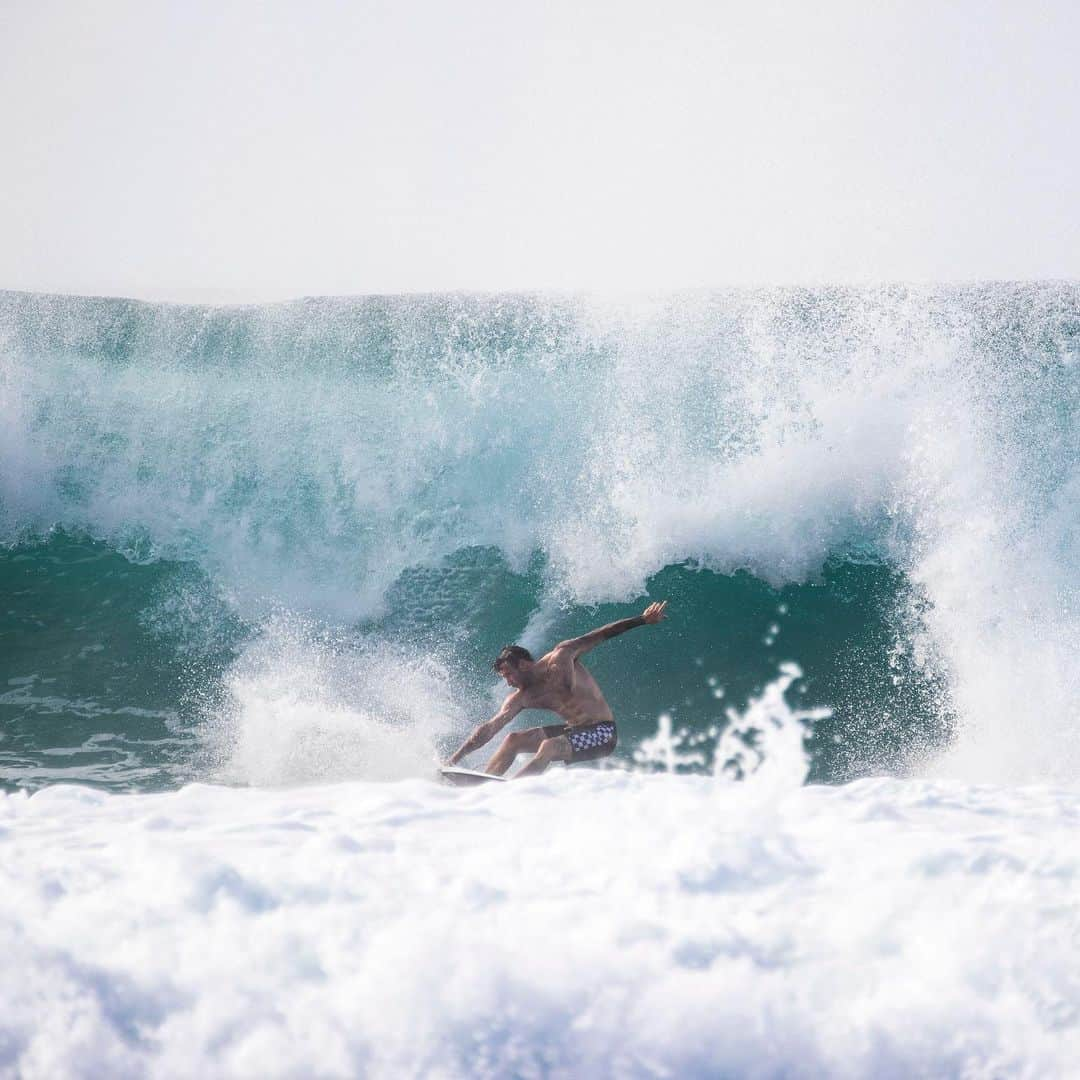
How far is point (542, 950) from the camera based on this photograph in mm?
2619

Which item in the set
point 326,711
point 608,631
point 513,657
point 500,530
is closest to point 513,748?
point 513,657

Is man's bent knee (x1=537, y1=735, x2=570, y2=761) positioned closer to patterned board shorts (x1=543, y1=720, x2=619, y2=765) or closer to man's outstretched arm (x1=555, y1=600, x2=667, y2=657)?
patterned board shorts (x1=543, y1=720, x2=619, y2=765)

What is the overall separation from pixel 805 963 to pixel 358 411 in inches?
360

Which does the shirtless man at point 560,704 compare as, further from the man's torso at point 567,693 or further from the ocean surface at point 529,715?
the ocean surface at point 529,715

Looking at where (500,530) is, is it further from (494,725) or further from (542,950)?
(542,950)

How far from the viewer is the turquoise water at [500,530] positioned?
725 centimetres

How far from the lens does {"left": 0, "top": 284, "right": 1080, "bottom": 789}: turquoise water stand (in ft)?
23.8

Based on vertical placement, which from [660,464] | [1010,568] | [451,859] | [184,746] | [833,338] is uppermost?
[833,338]

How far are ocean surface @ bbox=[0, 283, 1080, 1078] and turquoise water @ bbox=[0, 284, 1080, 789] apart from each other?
41 mm

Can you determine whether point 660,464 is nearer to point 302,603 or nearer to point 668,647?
point 668,647

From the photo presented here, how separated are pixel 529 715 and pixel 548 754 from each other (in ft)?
6.85

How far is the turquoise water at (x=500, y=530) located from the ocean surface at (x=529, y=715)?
4 cm

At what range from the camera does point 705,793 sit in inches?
138

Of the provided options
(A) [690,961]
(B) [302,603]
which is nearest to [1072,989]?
(A) [690,961]
